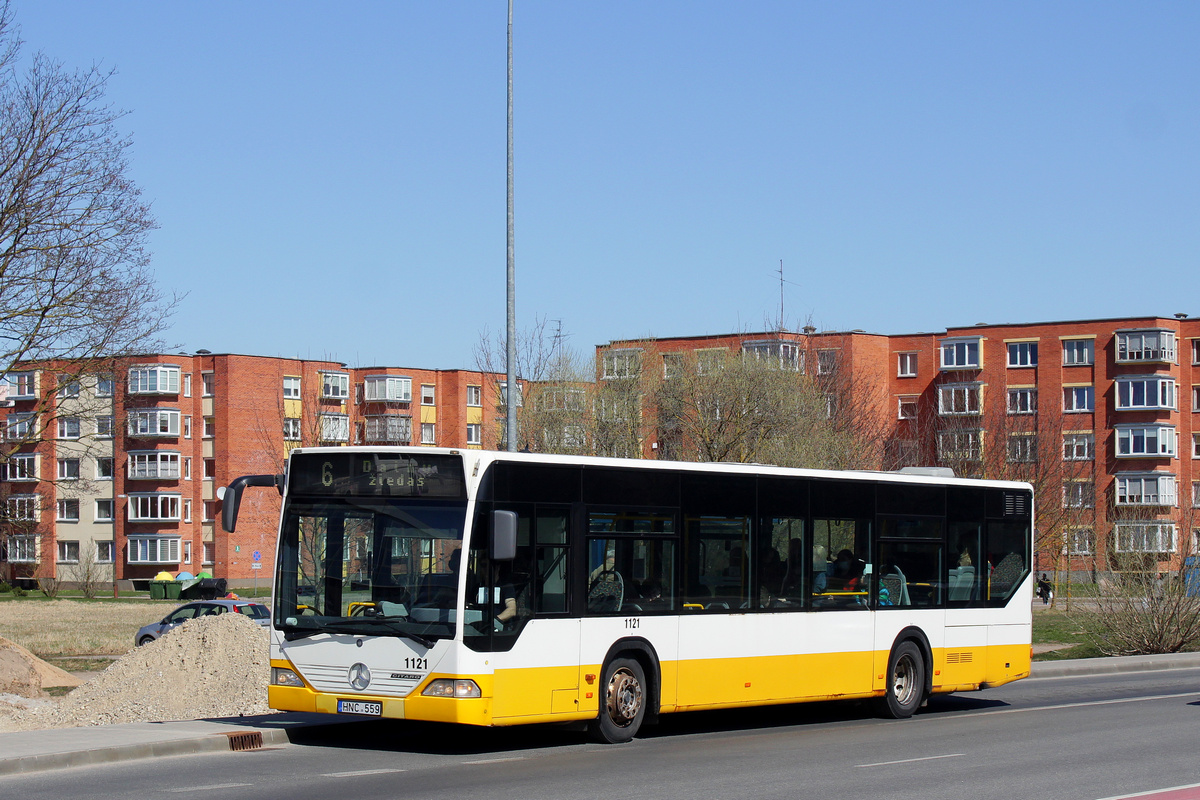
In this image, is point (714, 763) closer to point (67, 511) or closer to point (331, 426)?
point (331, 426)

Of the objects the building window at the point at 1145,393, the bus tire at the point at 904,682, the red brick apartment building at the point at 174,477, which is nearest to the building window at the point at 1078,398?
the building window at the point at 1145,393

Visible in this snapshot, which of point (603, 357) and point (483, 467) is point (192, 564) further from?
point (483, 467)

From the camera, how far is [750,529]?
50.5 feet

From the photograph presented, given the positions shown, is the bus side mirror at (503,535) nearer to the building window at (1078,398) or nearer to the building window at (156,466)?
the building window at (1078,398)

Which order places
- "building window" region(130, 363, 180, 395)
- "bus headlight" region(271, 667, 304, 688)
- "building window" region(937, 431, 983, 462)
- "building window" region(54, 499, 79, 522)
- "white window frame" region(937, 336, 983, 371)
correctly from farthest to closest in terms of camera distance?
"building window" region(54, 499, 79, 522) < "building window" region(130, 363, 180, 395) < "white window frame" region(937, 336, 983, 371) < "building window" region(937, 431, 983, 462) < "bus headlight" region(271, 667, 304, 688)

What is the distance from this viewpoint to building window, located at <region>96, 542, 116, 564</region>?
312 ft

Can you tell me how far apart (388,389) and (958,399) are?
140 ft

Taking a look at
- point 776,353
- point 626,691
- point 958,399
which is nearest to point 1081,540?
point 958,399

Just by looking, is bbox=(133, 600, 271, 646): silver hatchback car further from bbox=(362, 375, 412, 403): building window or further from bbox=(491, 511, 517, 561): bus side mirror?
bbox=(362, 375, 412, 403): building window

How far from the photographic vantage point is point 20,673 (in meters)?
21.8

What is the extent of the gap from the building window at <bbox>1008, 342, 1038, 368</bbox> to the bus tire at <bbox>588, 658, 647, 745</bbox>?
7870 centimetres

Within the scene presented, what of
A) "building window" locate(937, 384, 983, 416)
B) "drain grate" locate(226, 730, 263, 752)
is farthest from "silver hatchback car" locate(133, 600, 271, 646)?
"building window" locate(937, 384, 983, 416)

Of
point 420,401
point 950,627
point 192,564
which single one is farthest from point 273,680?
point 420,401

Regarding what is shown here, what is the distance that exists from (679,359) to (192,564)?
2345 inches
